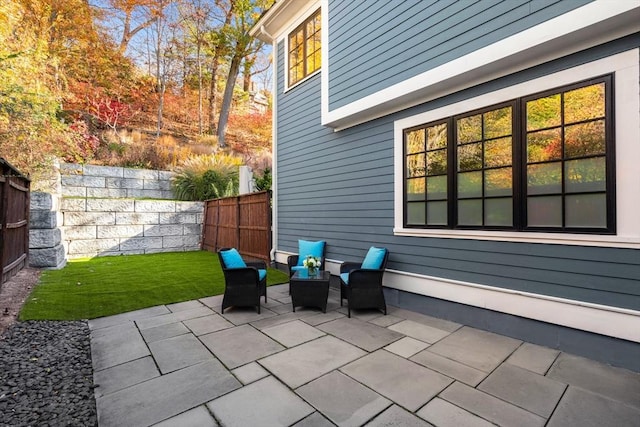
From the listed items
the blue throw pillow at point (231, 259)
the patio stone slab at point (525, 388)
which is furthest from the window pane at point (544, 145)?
the blue throw pillow at point (231, 259)

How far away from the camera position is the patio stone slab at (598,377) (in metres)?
2.08

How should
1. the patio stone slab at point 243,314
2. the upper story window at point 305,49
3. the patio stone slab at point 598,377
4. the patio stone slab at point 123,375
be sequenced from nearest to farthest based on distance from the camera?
the patio stone slab at point 598,377 < the patio stone slab at point 123,375 < the patio stone slab at point 243,314 < the upper story window at point 305,49

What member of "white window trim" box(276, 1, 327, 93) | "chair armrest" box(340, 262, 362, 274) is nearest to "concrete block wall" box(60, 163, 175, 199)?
"white window trim" box(276, 1, 327, 93)

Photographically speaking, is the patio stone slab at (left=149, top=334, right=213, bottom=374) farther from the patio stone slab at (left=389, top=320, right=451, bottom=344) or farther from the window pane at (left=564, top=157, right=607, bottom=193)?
the window pane at (left=564, top=157, right=607, bottom=193)

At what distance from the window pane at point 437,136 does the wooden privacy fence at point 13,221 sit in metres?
5.55

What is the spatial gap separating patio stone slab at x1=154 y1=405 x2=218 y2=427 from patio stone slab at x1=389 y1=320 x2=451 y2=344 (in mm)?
2103

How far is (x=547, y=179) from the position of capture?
2.84 meters

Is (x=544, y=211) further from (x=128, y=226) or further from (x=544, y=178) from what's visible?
(x=128, y=226)

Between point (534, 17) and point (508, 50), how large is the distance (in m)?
0.32

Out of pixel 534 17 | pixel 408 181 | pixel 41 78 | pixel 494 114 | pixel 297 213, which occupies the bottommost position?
pixel 297 213

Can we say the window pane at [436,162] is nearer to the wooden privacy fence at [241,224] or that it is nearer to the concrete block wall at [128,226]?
the wooden privacy fence at [241,224]

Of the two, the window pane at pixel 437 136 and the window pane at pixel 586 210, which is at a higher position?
the window pane at pixel 437 136

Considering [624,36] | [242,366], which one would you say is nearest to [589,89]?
[624,36]

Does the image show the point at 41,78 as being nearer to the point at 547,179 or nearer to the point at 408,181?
the point at 408,181
